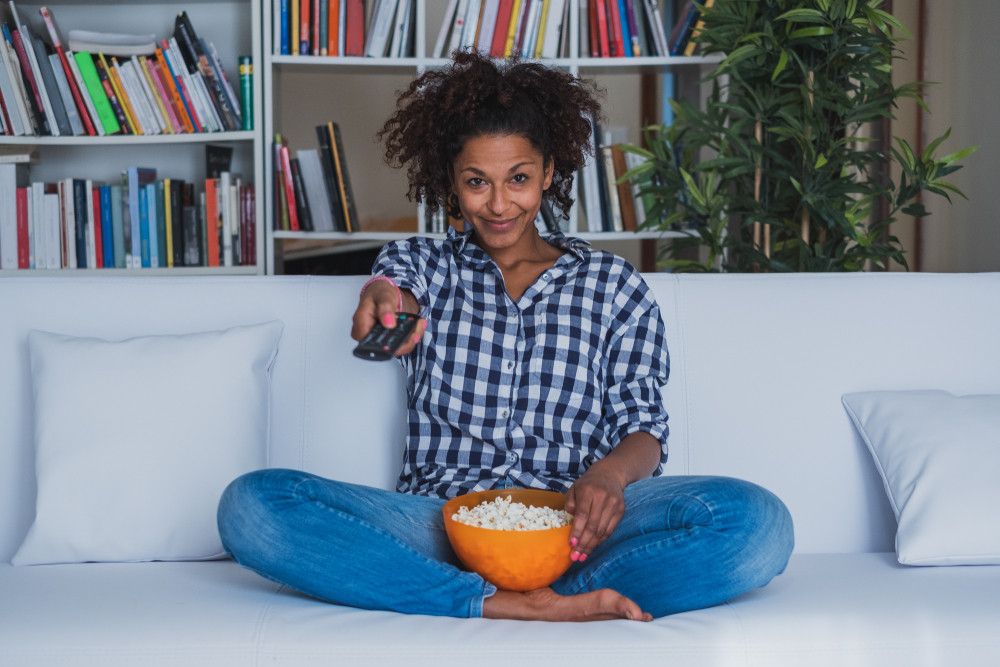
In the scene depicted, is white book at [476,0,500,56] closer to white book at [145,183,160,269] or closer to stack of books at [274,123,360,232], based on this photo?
stack of books at [274,123,360,232]

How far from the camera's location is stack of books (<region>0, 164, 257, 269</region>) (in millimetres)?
2480

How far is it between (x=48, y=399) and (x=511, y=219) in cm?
74

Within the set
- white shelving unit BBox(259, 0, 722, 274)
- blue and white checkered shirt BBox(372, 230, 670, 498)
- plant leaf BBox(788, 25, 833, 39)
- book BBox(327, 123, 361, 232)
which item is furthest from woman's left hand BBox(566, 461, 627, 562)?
book BBox(327, 123, 361, 232)

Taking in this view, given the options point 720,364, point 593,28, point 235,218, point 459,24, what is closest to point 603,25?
point 593,28

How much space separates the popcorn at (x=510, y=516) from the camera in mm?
989

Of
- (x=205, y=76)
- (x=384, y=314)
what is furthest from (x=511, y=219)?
(x=205, y=76)

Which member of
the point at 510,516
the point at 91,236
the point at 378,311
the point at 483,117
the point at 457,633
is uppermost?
the point at 483,117

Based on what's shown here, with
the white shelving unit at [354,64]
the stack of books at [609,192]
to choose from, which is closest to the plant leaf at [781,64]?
the white shelving unit at [354,64]

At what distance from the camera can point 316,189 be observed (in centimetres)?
252

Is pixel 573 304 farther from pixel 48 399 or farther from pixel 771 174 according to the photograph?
pixel 771 174

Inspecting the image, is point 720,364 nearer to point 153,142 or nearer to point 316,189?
point 316,189

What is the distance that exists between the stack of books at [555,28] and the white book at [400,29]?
11cm

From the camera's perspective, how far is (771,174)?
82.2 inches

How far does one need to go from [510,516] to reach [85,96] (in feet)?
6.83
